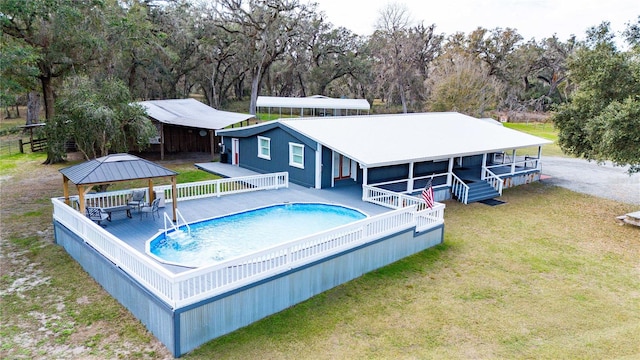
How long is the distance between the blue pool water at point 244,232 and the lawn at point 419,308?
194cm

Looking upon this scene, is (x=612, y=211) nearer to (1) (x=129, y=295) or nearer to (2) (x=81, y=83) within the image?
(1) (x=129, y=295)

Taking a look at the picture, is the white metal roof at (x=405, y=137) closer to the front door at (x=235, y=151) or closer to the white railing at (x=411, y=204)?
the white railing at (x=411, y=204)

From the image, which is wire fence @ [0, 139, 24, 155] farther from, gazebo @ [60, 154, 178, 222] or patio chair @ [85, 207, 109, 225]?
patio chair @ [85, 207, 109, 225]

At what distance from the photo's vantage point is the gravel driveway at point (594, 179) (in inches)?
757

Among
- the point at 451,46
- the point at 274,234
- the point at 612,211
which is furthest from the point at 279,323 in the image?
the point at 451,46

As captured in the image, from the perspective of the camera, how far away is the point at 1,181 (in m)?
18.6

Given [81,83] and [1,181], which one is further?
[1,181]

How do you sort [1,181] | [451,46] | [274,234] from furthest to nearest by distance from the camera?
[451,46], [1,181], [274,234]

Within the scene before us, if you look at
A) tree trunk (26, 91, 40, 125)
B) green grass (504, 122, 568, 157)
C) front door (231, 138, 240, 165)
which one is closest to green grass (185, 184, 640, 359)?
front door (231, 138, 240, 165)

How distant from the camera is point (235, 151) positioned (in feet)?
68.3

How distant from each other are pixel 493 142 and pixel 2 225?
18899 millimetres

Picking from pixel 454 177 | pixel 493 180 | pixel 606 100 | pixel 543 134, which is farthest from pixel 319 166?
pixel 543 134

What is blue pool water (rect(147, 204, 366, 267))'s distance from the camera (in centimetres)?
1034

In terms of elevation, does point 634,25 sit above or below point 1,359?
above
